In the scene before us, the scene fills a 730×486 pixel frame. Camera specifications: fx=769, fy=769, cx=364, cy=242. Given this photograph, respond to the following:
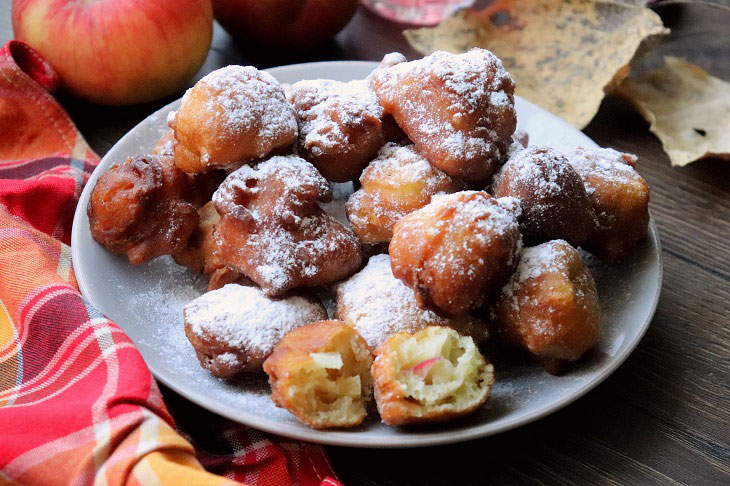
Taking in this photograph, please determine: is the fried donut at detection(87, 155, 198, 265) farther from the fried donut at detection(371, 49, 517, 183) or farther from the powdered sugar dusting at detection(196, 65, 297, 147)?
the fried donut at detection(371, 49, 517, 183)

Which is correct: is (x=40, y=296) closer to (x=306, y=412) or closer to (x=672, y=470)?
(x=306, y=412)

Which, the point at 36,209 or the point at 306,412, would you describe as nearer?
the point at 306,412

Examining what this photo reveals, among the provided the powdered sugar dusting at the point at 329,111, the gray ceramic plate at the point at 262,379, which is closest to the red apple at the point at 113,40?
the gray ceramic plate at the point at 262,379

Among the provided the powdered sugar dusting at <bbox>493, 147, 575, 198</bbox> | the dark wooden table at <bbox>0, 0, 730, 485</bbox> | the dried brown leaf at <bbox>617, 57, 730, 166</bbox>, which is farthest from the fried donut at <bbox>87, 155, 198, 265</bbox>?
the dried brown leaf at <bbox>617, 57, 730, 166</bbox>

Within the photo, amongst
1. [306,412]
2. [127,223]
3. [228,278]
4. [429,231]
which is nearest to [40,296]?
[127,223]

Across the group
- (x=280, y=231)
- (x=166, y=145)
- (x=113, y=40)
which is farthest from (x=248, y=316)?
(x=113, y=40)

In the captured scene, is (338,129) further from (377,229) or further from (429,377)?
→ (429,377)
